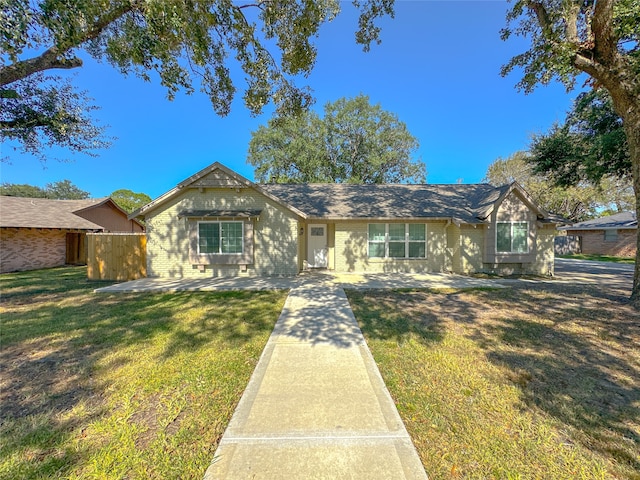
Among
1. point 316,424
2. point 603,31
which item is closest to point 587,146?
point 603,31

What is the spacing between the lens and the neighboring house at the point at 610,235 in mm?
21875

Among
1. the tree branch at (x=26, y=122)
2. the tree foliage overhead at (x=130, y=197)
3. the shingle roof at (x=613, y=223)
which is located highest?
the tree foliage overhead at (x=130, y=197)

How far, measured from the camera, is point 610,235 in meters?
22.9

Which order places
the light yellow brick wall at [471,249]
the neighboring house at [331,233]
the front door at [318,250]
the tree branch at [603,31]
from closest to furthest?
the tree branch at [603,31], the neighboring house at [331,233], the light yellow brick wall at [471,249], the front door at [318,250]

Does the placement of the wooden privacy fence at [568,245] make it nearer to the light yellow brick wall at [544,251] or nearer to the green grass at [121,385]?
the light yellow brick wall at [544,251]

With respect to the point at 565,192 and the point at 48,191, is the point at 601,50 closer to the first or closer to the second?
the point at 565,192

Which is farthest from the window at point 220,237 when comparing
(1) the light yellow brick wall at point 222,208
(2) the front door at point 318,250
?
(2) the front door at point 318,250

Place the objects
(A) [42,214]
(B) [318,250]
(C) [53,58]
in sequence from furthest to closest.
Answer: (A) [42,214] < (B) [318,250] < (C) [53,58]

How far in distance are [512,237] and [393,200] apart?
551 cm

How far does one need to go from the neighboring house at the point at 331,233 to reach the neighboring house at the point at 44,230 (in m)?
10.2

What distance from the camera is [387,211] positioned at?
1218cm

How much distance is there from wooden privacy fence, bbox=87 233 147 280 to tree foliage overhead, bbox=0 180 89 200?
2365 inches

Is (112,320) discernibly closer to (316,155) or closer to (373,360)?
(373,360)

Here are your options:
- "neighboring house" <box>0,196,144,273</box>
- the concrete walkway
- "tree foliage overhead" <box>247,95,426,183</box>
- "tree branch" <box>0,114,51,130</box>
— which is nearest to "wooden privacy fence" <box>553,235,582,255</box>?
"tree foliage overhead" <box>247,95,426,183</box>
